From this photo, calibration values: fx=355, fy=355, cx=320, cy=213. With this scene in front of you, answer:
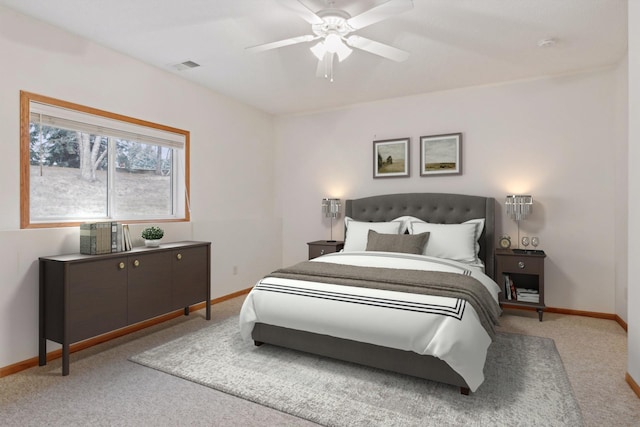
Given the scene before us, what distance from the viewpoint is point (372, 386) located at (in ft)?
7.68

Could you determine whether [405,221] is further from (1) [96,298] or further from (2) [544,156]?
(1) [96,298]

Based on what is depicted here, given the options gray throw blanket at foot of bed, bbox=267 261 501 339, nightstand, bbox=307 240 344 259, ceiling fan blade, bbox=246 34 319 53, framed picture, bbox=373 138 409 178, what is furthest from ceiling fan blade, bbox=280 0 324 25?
nightstand, bbox=307 240 344 259

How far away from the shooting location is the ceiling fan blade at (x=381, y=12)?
7.00ft

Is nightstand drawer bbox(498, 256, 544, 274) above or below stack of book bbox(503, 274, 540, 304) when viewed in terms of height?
above

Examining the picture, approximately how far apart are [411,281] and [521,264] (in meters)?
1.74

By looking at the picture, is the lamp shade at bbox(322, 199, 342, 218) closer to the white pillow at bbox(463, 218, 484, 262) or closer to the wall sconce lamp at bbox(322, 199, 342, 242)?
the wall sconce lamp at bbox(322, 199, 342, 242)

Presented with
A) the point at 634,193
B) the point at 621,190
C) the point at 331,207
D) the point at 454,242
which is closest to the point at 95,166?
the point at 331,207

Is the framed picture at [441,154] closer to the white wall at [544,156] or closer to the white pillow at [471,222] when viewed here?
the white wall at [544,156]

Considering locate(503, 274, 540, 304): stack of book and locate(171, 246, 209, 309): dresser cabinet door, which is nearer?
locate(171, 246, 209, 309): dresser cabinet door

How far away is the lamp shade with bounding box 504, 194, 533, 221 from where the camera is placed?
12.5 feet

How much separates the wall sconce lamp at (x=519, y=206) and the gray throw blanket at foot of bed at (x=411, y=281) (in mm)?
1388

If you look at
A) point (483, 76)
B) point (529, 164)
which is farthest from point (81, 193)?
point (529, 164)

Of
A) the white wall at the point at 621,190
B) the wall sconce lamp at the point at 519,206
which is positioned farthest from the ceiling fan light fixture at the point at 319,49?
the white wall at the point at 621,190

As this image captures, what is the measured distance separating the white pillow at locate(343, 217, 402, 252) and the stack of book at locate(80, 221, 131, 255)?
2.38 m
